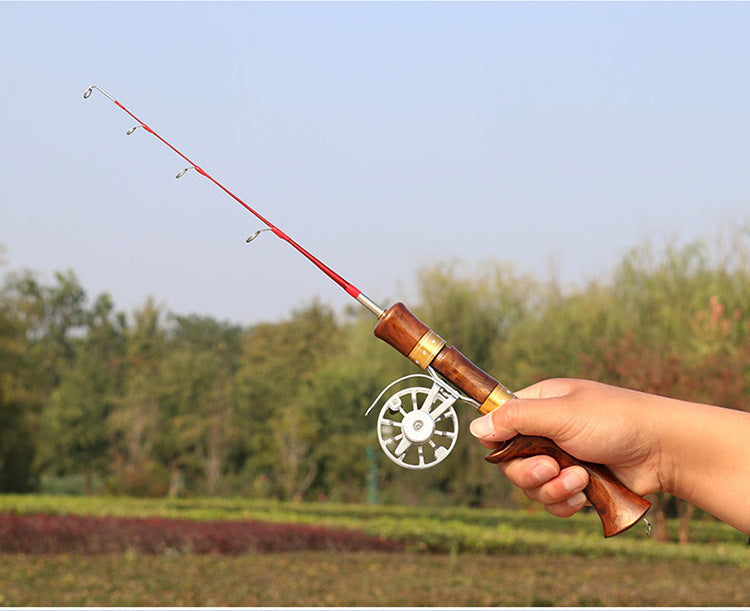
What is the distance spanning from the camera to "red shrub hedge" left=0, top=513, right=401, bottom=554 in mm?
10617

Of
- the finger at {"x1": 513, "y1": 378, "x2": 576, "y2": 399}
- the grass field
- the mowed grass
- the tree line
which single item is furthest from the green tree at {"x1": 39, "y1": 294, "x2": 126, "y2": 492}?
the finger at {"x1": 513, "y1": 378, "x2": 576, "y2": 399}

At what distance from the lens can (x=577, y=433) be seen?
6.34ft

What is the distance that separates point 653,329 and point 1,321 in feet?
52.4

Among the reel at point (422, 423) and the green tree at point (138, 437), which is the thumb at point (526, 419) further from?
the green tree at point (138, 437)

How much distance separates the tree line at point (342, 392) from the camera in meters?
19.5

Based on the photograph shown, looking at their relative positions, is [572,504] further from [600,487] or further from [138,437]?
[138,437]

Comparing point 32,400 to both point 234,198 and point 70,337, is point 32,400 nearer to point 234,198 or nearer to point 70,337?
point 234,198

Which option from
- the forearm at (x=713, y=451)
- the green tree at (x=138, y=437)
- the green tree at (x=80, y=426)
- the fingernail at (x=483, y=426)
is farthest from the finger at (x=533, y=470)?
the green tree at (x=80, y=426)

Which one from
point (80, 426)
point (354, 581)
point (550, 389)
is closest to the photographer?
point (550, 389)

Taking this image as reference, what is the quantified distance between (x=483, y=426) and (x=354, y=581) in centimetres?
734

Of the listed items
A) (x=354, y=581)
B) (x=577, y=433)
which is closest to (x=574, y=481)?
(x=577, y=433)

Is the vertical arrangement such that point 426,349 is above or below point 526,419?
above

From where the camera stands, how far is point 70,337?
4481 centimetres

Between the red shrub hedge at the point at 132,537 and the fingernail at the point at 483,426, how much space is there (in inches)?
371
